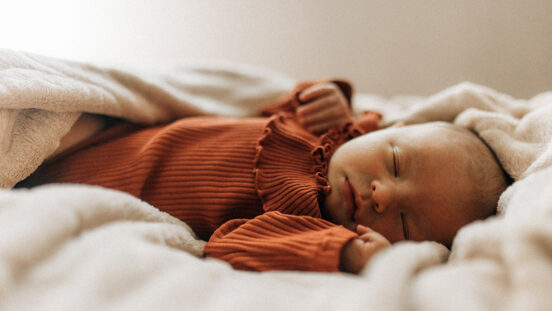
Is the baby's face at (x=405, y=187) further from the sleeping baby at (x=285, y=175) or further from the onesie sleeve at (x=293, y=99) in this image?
the onesie sleeve at (x=293, y=99)

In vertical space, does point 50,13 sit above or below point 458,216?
above

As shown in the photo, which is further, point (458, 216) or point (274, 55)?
point (274, 55)

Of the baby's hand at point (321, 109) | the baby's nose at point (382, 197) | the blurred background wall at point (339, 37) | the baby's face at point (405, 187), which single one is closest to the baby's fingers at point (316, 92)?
the baby's hand at point (321, 109)

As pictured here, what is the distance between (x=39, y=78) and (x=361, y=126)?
25.1 inches

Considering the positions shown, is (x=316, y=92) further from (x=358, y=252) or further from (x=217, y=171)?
Result: (x=358, y=252)

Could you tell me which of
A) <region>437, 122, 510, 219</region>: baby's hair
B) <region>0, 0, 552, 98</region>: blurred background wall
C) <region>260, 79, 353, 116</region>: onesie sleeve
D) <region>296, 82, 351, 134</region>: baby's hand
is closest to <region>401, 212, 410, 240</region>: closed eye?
<region>437, 122, 510, 219</region>: baby's hair

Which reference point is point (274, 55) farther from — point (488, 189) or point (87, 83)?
point (488, 189)

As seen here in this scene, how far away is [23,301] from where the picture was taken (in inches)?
13.7

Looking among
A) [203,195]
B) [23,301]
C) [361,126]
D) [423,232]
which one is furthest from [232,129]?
[23,301]

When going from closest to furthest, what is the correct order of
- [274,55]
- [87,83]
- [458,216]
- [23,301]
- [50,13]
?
1. [23,301]
2. [458,216]
3. [87,83]
4. [50,13]
5. [274,55]

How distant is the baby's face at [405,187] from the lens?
68cm

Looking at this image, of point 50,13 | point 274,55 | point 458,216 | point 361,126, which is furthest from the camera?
point 274,55

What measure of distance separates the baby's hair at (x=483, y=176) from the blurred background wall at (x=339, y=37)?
2.98 ft

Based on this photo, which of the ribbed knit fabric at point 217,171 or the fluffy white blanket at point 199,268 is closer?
the fluffy white blanket at point 199,268
